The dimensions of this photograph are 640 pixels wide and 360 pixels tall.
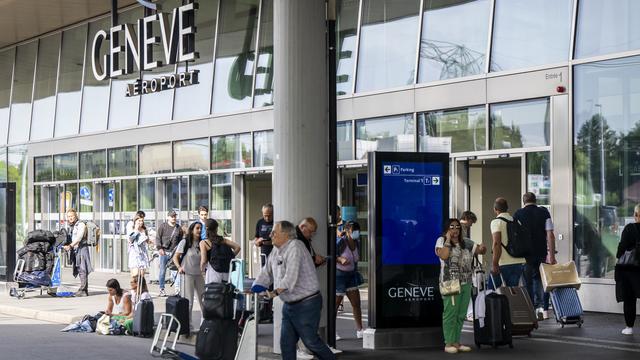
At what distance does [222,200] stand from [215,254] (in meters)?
11.4

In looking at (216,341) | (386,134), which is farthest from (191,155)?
(216,341)

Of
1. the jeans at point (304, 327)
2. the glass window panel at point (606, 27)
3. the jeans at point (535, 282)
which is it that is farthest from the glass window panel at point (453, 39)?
the jeans at point (304, 327)

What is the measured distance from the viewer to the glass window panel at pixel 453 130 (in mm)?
19000

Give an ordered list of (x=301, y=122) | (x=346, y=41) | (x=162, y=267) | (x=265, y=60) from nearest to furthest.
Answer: (x=301, y=122), (x=162, y=267), (x=346, y=41), (x=265, y=60)

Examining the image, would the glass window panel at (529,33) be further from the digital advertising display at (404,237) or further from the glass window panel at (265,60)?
the glass window panel at (265,60)

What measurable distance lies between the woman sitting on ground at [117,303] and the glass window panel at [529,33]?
7458 millimetres

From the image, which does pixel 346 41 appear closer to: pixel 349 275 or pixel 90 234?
pixel 90 234

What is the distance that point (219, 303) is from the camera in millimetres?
11109

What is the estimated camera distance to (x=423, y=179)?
530 inches

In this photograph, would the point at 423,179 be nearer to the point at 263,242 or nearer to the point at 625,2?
the point at 263,242

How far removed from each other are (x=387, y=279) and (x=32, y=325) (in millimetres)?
7379

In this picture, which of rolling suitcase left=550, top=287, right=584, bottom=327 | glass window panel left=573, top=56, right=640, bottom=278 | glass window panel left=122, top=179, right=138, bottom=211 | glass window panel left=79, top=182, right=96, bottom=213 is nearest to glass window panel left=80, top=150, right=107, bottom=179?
glass window panel left=79, top=182, right=96, bottom=213

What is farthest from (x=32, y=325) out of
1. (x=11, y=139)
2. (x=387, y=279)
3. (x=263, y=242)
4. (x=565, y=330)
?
(x=11, y=139)

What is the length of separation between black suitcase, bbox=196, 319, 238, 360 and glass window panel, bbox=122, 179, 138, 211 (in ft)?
63.0
